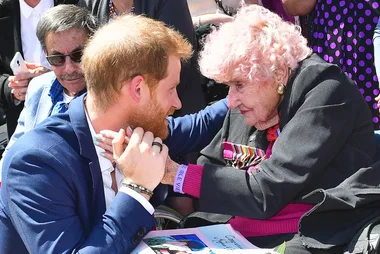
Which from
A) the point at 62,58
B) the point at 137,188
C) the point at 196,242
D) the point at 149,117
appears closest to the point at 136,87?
the point at 149,117

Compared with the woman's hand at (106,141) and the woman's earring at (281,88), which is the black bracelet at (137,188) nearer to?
the woman's hand at (106,141)

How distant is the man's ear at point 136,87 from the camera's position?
7.77 feet

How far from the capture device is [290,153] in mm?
2553

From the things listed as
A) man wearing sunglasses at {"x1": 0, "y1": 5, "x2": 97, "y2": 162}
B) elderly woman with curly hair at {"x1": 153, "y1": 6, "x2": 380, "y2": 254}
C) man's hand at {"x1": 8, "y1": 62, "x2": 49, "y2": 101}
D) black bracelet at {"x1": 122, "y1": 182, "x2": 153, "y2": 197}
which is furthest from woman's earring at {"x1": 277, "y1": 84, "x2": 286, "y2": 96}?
man's hand at {"x1": 8, "y1": 62, "x2": 49, "y2": 101}

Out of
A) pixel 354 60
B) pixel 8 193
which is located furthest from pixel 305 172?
pixel 354 60

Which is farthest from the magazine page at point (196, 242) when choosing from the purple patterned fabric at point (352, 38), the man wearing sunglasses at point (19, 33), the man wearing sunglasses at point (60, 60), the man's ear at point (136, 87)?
the man wearing sunglasses at point (19, 33)

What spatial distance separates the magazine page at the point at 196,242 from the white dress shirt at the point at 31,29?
193 centimetres

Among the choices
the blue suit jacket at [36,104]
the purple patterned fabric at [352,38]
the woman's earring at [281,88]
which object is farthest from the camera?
the purple patterned fabric at [352,38]

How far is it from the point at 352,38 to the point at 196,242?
1.90m

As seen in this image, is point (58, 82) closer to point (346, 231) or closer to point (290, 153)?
point (290, 153)

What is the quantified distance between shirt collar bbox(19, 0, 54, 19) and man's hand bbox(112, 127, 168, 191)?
1.92 meters

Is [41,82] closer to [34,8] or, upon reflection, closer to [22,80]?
[22,80]

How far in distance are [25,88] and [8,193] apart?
1.57 meters

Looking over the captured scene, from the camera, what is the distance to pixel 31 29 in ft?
13.2
